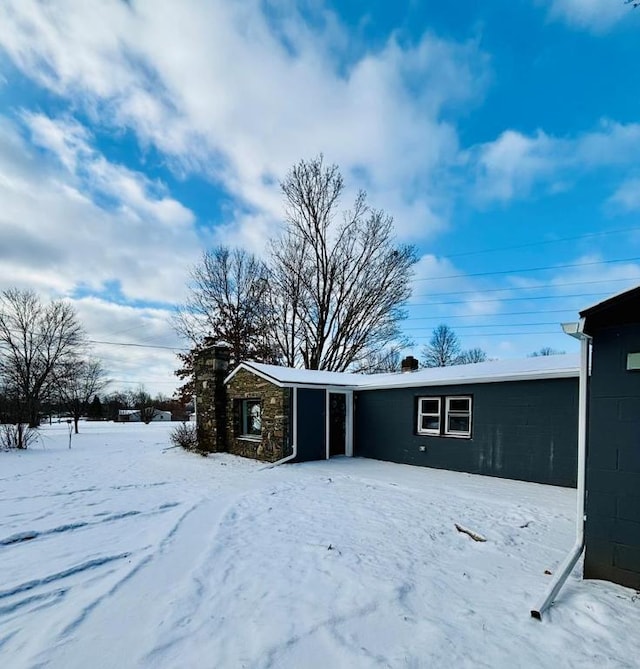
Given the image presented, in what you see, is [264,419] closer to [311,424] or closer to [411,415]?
[311,424]

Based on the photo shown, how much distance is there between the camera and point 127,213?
1092cm

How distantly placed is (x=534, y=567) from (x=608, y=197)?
465 inches

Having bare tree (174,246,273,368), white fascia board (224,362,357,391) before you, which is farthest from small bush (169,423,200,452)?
bare tree (174,246,273,368)

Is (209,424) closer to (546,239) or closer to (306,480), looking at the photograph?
(306,480)

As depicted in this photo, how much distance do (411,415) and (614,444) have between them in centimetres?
675

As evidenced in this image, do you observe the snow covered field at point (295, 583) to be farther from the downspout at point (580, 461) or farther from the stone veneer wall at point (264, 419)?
the stone veneer wall at point (264, 419)

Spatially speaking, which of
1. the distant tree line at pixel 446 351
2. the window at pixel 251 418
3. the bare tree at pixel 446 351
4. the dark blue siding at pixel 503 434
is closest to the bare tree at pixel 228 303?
the window at pixel 251 418

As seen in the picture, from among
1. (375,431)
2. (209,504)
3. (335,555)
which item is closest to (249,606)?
(335,555)

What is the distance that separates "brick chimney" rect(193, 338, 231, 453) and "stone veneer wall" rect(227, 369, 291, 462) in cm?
39

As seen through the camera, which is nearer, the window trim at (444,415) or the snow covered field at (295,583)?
the snow covered field at (295,583)

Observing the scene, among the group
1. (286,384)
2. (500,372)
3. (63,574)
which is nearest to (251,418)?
(286,384)

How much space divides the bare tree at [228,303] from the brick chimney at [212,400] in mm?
8986

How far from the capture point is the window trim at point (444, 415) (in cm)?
883

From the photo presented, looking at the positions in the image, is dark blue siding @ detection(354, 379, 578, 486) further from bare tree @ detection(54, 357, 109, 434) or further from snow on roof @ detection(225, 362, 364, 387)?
bare tree @ detection(54, 357, 109, 434)
